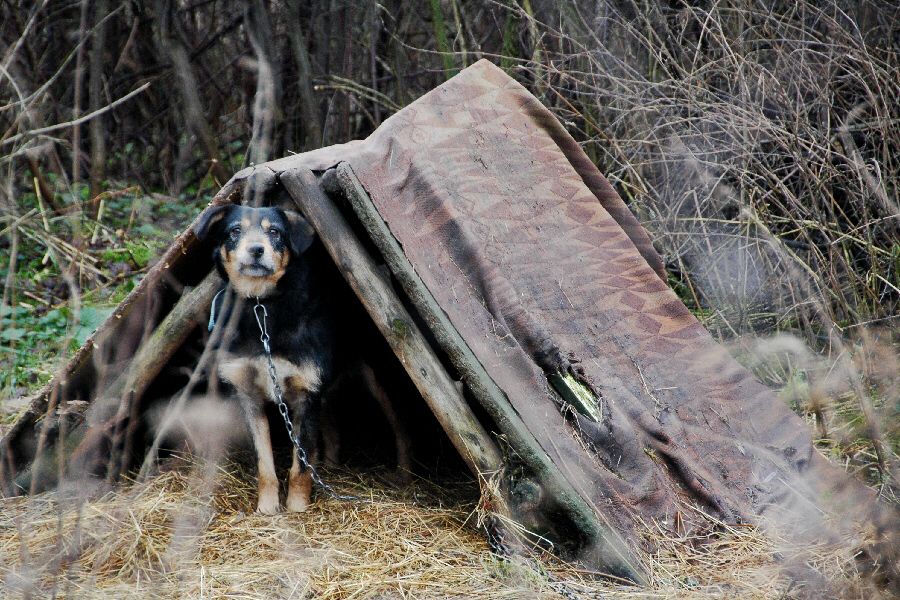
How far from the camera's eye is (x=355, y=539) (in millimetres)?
3732

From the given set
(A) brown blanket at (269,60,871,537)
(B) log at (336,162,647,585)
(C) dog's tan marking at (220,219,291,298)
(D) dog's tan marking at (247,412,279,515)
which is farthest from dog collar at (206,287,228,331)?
(B) log at (336,162,647,585)

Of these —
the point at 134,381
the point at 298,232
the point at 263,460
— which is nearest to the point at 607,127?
the point at 298,232

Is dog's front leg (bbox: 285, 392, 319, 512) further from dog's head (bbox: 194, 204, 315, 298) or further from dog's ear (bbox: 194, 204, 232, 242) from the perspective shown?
dog's ear (bbox: 194, 204, 232, 242)

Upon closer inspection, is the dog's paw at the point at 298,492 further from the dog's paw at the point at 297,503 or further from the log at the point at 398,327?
the log at the point at 398,327

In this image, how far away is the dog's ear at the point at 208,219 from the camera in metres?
3.82

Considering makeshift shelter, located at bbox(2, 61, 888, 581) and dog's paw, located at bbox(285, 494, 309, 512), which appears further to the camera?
dog's paw, located at bbox(285, 494, 309, 512)

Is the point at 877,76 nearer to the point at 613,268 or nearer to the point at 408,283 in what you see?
the point at 613,268

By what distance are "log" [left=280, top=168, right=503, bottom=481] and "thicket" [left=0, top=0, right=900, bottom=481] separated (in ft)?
1.65

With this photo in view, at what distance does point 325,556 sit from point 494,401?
3.09ft

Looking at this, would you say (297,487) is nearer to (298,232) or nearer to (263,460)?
(263,460)

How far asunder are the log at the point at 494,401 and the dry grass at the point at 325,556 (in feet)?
0.37

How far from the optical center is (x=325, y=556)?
11.6 feet

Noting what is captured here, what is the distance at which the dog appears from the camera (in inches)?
153

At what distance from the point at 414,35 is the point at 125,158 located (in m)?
3.65
